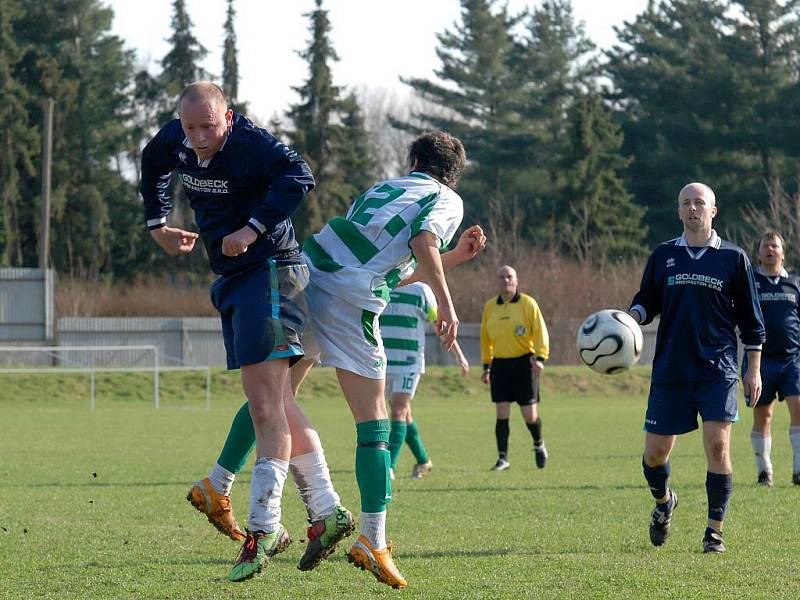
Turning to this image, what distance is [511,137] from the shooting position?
52.9 metres

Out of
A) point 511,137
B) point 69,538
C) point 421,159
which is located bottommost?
point 69,538

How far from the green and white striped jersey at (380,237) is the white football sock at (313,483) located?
79 centimetres

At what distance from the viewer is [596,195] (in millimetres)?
50844

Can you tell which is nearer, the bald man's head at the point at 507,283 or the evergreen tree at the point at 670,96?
the bald man's head at the point at 507,283

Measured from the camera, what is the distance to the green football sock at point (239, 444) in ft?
20.0

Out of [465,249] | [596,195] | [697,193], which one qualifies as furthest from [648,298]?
[596,195]

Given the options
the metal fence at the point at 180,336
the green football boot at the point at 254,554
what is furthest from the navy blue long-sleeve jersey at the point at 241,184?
the metal fence at the point at 180,336

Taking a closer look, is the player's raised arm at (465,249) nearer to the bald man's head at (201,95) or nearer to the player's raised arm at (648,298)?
the bald man's head at (201,95)

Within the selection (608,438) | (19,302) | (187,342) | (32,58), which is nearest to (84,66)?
(32,58)

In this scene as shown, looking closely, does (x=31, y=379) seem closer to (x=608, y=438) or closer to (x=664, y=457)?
(x=608, y=438)

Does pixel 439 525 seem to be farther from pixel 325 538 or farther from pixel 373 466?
pixel 325 538

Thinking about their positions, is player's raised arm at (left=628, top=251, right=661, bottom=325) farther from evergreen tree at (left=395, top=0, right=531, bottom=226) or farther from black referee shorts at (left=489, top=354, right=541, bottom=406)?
evergreen tree at (left=395, top=0, right=531, bottom=226)

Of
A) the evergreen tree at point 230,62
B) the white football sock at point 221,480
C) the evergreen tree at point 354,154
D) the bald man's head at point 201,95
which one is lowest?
the white football sock at point 221,480

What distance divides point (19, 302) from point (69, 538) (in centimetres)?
2756
